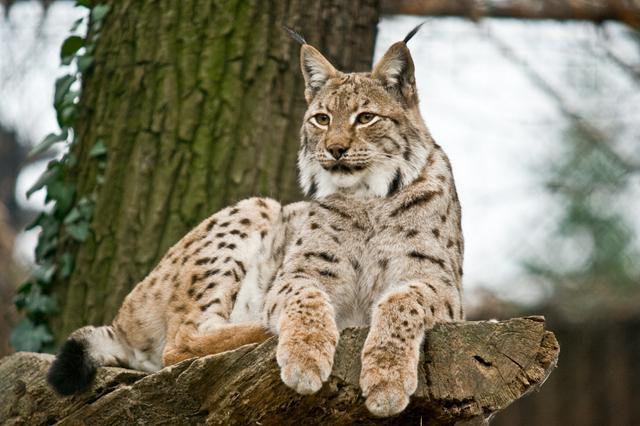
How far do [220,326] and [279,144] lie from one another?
64.5 inches

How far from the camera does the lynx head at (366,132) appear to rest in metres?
4.36

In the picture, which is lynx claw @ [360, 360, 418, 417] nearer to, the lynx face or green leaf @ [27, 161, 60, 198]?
the lynx face

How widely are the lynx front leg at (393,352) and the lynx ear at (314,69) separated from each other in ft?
4.84

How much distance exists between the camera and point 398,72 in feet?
15.2

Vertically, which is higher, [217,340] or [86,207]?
[86,207]

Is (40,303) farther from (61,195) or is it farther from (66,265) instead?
(61,195)

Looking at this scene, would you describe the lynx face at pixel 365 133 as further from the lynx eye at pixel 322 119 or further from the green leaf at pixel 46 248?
the green leaf at pixel 46 248

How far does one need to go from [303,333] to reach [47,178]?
2899 mm

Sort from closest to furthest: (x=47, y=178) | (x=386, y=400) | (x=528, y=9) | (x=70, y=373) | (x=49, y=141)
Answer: (x=386, y=400) < (x=70, y=373) < (x=47, y=178) < (x=49, y=141) < (x=528, y=9)

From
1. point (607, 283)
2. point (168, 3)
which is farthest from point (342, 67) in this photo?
point (607, 283)

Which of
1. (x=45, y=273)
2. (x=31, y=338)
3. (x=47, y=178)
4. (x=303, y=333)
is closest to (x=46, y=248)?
(x=45, y=273)

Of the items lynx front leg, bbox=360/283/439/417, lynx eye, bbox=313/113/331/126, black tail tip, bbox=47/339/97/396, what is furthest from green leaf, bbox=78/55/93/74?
lynx front leg, bbox=360/283/439/417

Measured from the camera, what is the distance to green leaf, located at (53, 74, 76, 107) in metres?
5.98

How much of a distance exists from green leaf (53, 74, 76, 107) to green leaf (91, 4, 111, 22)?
387 millimetres
